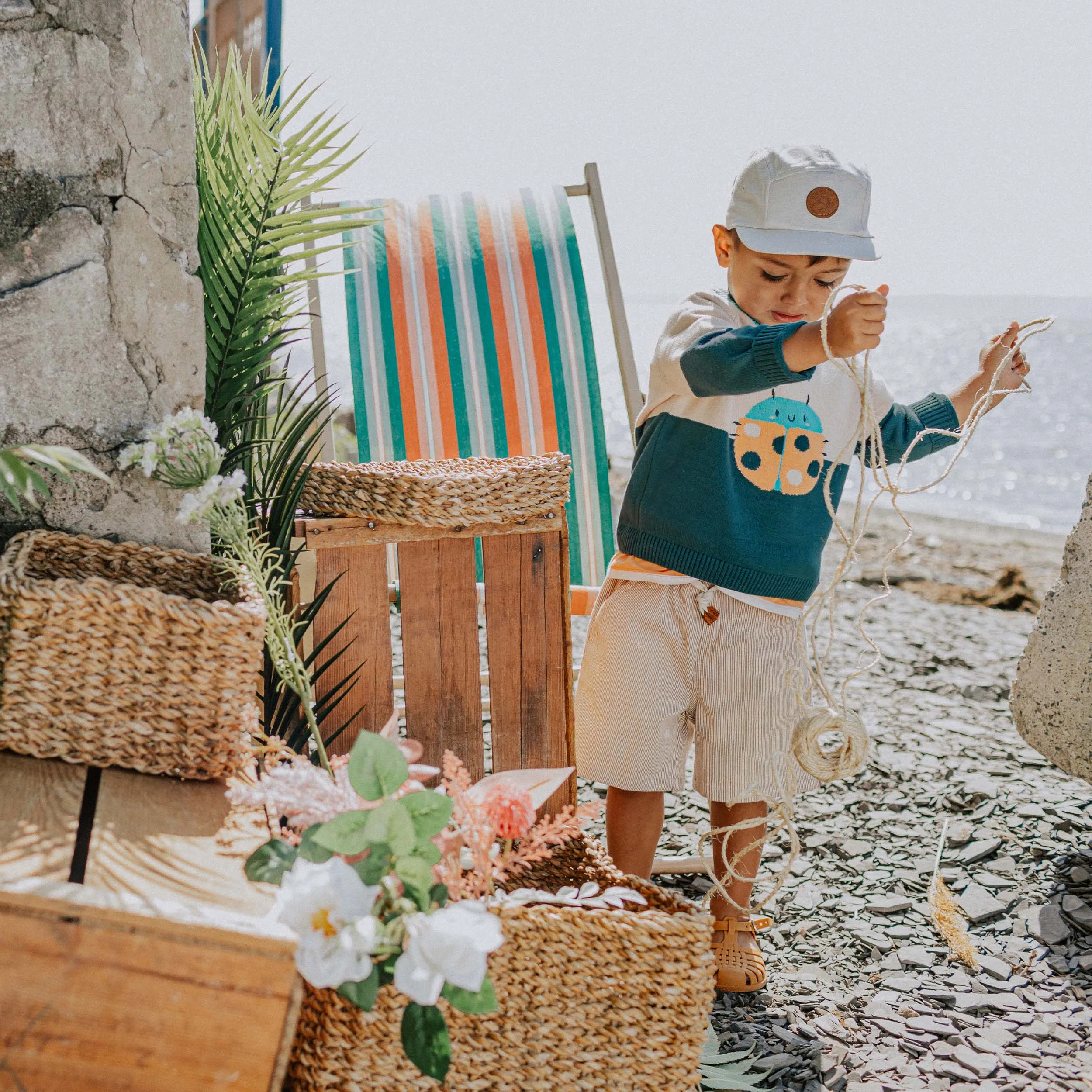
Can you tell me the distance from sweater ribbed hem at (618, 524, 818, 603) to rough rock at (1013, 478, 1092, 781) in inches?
38.3

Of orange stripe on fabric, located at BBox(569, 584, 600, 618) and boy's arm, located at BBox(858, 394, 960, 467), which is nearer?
boy's arm, located at BBox(858, 394, 960, 467)

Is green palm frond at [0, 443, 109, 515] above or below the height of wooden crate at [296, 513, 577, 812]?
above

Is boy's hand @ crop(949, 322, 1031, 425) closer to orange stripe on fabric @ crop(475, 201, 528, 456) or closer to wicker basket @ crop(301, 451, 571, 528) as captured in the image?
wicker basket @ crop(301, 451, 571, 528)

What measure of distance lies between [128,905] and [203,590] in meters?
0.68

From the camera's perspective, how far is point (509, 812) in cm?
136

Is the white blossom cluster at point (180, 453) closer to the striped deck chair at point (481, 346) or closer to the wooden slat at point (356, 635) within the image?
the wooden slat at point (356, 635)

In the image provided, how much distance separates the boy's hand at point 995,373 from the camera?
2.04 m

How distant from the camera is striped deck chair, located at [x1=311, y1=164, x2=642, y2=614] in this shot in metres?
2.80

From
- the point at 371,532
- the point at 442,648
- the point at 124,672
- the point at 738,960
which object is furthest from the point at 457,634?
the point at 738,960

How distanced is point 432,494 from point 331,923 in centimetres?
102

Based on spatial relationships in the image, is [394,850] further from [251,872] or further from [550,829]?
[550,829]

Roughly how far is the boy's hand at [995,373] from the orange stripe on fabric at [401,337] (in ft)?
4.27

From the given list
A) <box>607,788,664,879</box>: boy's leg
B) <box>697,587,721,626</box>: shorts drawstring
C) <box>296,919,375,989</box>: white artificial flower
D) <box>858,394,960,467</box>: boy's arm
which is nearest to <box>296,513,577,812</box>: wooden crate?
<box>607,788,664,879</box>: boy's leg

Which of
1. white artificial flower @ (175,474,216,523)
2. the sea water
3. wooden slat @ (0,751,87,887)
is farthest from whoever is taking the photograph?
the sea water
